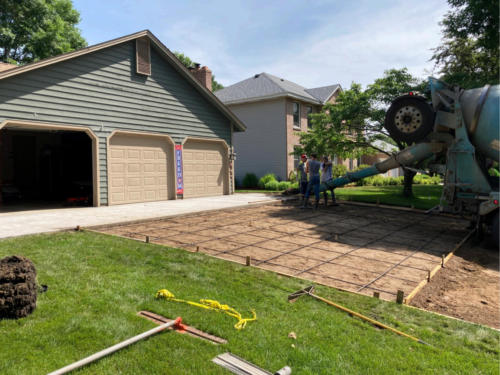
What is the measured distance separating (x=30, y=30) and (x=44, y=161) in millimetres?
14735

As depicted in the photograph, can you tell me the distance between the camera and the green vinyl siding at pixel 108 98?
32.8ft

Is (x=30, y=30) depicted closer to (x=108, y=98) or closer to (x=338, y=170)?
(x=108, y=98)

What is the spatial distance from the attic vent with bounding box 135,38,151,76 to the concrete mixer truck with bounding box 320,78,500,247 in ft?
29.3

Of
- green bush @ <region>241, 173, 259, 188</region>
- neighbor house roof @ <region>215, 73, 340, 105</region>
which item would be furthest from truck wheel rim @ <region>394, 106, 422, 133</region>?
green bush @ <region>241, 173, 259, 188</region>

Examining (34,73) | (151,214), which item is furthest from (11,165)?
(151,214)

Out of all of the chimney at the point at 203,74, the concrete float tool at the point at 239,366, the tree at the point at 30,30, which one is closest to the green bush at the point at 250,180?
the chimney at the point at 203,74

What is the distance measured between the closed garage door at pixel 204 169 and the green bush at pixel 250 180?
5.89 meters

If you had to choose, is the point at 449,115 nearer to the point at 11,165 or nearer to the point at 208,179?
the point at 208,179

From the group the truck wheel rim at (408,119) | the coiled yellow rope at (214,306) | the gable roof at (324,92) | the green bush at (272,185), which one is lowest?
the coiled yellow rope at (214,306)

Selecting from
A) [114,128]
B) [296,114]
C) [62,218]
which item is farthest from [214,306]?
[296,114]

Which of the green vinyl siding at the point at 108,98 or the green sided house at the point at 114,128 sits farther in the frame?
the green sided house at the point at 114,128

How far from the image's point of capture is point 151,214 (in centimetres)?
961

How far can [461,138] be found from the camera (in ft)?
25.9

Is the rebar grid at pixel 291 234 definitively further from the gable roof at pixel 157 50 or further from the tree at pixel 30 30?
the tree at pixel 30 30
